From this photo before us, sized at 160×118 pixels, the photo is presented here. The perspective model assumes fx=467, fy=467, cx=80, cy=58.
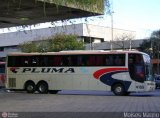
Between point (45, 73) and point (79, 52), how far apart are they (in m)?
3.12

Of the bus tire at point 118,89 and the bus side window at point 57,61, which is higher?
the bus side window at point 57,61

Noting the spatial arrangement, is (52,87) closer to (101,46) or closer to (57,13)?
(57,13)

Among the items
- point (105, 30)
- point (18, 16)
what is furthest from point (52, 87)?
point (105, 30)

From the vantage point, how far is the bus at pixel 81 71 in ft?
105

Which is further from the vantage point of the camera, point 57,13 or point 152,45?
point 152,45

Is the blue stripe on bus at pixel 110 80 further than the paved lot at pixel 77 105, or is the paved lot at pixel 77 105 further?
the blue stripe on bus at pixel 110 80

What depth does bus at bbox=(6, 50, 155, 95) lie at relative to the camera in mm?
32156

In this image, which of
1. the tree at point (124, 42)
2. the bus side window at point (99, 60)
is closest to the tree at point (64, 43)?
the tree at point (124, 42)

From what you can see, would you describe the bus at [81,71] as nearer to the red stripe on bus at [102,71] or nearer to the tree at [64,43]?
the red stripe on bus at [102,71]

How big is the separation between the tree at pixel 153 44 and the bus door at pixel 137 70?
48098 millimetres

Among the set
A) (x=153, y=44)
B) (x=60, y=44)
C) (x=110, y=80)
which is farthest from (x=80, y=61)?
(x=153, y=44)

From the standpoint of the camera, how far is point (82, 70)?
33.5 metres

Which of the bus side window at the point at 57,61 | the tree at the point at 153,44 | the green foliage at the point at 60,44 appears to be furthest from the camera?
the tree at the point at 153,44

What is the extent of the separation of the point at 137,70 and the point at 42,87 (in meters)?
7.59
